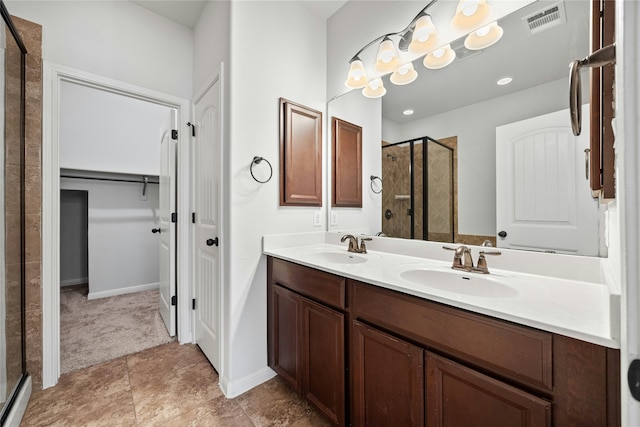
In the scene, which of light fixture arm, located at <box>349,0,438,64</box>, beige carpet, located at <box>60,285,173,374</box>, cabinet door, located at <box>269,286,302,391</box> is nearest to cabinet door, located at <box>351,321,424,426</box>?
cabinet door, located at <box>269,286,302,391</box>

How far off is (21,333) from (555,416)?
2487 mm

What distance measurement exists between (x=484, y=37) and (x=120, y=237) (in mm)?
4143

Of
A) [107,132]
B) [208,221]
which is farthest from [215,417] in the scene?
[107,132]

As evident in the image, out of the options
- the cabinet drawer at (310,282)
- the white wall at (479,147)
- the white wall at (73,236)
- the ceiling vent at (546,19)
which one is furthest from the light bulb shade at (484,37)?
the white wall at (73,236)

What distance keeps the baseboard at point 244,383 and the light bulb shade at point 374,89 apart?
6.48 ft

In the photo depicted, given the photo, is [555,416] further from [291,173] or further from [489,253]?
[291,173]

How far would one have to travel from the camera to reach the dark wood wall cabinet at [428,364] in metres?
0.64

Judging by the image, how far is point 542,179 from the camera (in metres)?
1.12

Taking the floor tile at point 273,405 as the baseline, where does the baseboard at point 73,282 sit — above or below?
above

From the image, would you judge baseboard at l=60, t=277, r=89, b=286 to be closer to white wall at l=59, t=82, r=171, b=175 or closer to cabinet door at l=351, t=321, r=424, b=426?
white wall at l=59, t=82, r=171, b=175

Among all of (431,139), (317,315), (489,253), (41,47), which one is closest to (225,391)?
(317,315)

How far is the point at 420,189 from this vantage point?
1559 mm

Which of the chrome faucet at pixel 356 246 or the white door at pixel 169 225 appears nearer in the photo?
the chrome faucet at pixel 356 246

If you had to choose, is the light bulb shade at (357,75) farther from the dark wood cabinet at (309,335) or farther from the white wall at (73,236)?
the white wall at (73,236)
